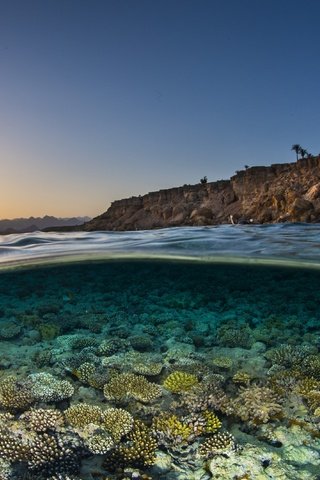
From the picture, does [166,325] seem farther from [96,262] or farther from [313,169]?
[313,169]

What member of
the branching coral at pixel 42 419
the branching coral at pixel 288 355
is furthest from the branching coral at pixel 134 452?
the branching coral at pixel 288 355

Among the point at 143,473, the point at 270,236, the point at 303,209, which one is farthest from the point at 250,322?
the point at 303,209

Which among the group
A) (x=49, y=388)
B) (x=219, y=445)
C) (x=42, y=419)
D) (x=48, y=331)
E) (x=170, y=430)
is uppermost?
(x=48, y=331)

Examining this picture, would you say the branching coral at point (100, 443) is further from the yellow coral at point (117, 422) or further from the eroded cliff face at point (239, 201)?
the eroded cliff face at point (239, 201)

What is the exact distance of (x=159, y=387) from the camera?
6.35 meters

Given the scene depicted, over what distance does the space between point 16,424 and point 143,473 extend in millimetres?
2070

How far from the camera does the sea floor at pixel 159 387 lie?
4781 mm

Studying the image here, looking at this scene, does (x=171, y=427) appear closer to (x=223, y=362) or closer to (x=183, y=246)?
(x=223, y=362)

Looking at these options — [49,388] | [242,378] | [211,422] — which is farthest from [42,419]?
[242,378]

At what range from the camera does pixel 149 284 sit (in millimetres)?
14742

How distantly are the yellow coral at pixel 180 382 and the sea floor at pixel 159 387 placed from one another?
2 centimetres

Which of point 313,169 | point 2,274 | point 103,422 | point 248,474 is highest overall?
point 313,169

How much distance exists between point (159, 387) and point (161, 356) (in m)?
1.30

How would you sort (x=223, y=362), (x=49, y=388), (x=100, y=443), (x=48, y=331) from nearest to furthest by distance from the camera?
(x=100, y=443), (x=49, y=388), (x=223, y=362), (x=48, y=331)
